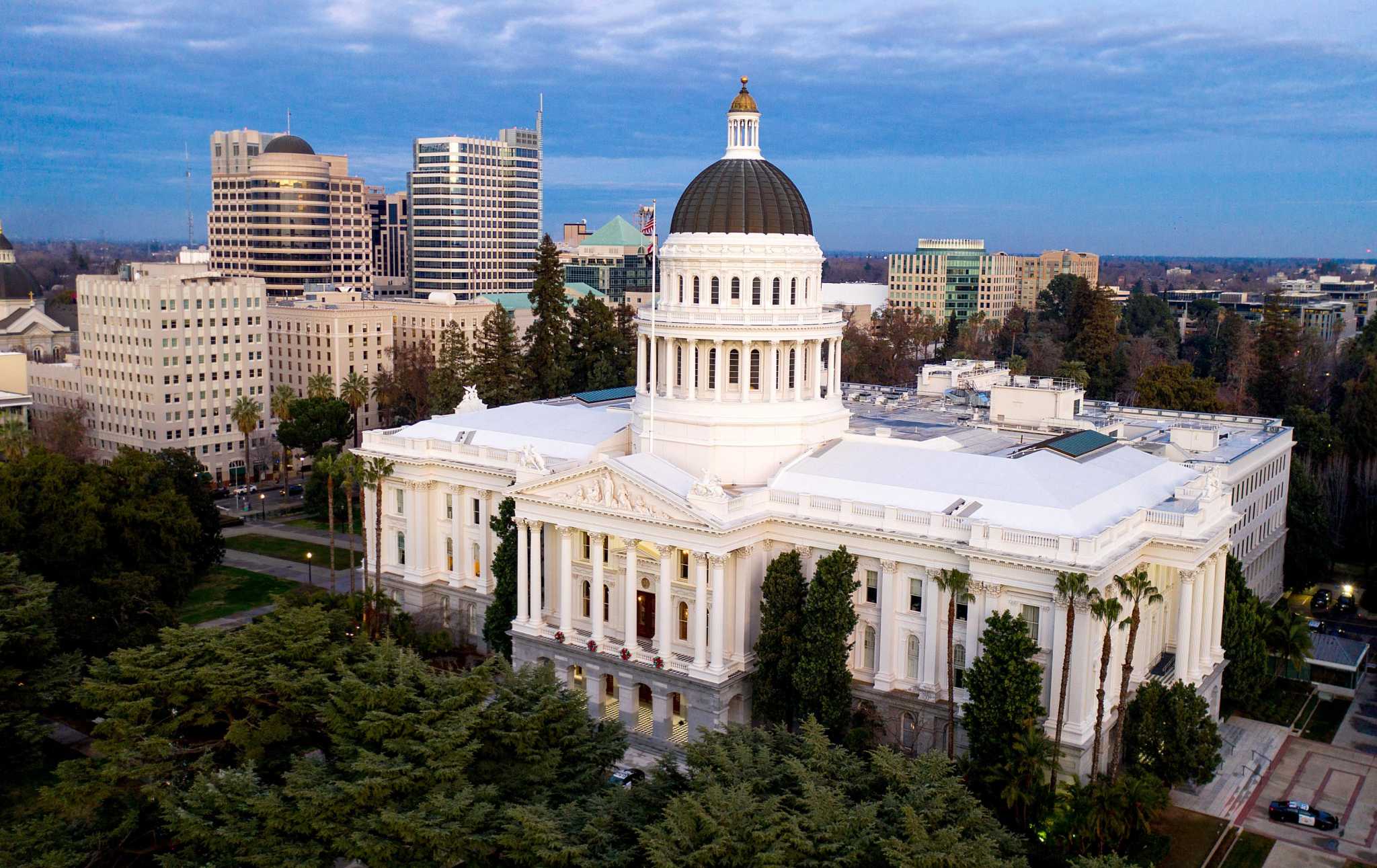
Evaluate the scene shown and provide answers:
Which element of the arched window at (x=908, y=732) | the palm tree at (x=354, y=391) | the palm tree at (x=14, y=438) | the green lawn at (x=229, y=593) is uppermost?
the palm tree at (x=354, y=391)

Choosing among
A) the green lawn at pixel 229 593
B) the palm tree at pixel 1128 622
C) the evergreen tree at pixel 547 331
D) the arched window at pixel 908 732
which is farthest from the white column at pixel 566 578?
the evergreen tree at pixel 547 331

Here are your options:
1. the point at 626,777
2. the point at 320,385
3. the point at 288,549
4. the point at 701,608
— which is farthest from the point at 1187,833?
the point at 320,385

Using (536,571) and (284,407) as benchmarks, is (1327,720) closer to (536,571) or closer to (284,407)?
(536,571)

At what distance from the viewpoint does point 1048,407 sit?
81.4 metres

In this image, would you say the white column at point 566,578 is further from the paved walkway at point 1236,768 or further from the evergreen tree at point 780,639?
the paved walkway at point 1236,768

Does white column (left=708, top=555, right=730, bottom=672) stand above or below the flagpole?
below

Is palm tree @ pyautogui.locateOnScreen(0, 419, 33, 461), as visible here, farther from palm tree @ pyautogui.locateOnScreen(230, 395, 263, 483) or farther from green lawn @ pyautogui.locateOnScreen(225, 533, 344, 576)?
green lawn @ pyautogui.locateOnScreen(225, 533, 344, 576)

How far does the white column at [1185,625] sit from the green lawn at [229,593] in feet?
183

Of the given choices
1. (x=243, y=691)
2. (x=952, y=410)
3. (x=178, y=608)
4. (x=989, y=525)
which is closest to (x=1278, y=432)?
(x=952, y=410)

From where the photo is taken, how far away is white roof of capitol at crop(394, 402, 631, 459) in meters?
69.0

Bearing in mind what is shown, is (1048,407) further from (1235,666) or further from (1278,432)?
(1235,666)

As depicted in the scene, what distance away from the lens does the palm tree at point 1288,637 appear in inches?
2377

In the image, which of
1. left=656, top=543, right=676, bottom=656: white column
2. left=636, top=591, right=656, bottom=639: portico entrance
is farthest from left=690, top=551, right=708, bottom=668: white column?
left=636, top=591, right=656, bottom=639: portico entrance

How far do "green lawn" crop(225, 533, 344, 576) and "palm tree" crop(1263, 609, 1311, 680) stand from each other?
59.5 m
